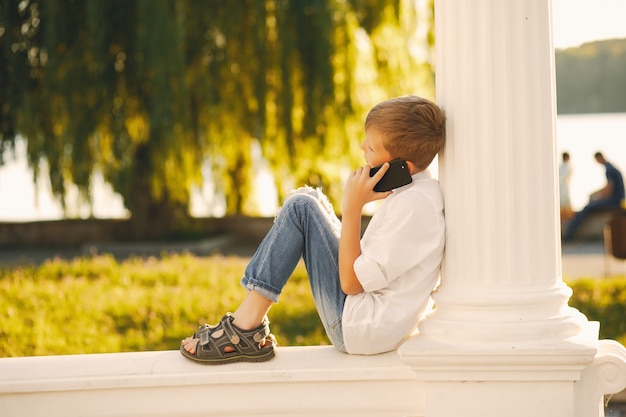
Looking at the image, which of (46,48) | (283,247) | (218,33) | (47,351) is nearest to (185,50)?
(218,33)

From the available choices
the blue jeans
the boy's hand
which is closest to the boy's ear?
the boy's hand

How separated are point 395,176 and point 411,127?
0.53 ft

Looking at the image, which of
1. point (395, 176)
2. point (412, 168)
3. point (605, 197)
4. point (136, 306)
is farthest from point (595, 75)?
Result: point (395, 176)

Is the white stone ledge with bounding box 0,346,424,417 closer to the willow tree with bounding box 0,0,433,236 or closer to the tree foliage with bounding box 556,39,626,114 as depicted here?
the willow tree with bounding box 0,0,433,236

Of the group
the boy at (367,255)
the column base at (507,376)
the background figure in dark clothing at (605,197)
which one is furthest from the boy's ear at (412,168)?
the background figure in dark clothing at (605,197)

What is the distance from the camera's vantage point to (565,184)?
12234 mm

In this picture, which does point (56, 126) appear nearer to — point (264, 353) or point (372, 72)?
point (372, 72)

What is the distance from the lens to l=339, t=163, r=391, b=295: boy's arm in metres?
2.64

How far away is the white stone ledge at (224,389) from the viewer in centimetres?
268

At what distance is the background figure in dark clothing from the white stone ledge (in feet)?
31.2

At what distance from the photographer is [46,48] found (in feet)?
34.1

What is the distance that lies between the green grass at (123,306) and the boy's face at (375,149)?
2.55 meters

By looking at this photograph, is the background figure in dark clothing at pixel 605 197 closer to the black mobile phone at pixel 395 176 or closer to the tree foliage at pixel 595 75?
the black mobile phone at pixel 395 176

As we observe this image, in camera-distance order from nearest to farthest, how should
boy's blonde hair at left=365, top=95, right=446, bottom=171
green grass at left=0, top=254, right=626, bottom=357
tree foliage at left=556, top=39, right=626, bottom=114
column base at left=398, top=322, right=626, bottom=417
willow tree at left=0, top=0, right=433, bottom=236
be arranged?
1. column base at left=398, top=322, right=626, bottom=417
2. boy's blonde hair at left=365, top=95, right=446, bottom=171
3. green grass at left=0, top=254, right=626, bottom=357
4. willow tree at left=0, top=0, right=433, bottom=236
5. tree foliage at left=556, top=39, right=626, bottom=114
